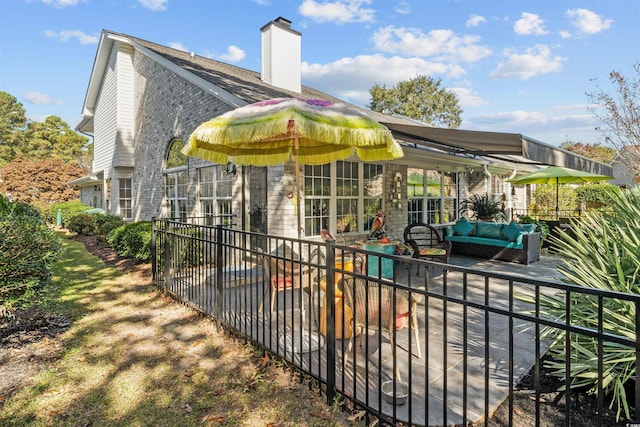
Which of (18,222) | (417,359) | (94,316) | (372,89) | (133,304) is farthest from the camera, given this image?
(372,89)

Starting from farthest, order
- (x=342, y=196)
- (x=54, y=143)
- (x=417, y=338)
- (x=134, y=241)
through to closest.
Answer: (x=54, y=143) < (x=342, y=196) < (x=134, y=241) < (x=417, y=338)

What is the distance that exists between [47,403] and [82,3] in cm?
1194

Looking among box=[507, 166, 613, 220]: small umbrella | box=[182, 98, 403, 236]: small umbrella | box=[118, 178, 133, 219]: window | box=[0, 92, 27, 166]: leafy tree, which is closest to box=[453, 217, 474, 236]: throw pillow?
box=[507, 166, 613, 220]: small umbrella

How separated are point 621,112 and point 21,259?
59.9 ft

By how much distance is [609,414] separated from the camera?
2324 mm

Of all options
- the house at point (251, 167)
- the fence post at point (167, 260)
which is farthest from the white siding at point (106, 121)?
the fence post at point (167, 260)

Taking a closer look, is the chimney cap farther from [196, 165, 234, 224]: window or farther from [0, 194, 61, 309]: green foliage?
[0, 194, 61, 309]: green foliage

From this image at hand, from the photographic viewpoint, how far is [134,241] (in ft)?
25.6

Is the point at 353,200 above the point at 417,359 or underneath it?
above

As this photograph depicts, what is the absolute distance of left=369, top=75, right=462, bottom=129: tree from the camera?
3453 cm

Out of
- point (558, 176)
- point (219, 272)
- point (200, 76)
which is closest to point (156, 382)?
point (219, 272)

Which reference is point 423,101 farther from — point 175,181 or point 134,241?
point 134,241

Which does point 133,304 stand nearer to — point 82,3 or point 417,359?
point 417,359

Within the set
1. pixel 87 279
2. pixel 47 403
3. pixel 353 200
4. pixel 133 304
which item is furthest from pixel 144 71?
pixel 47 403
